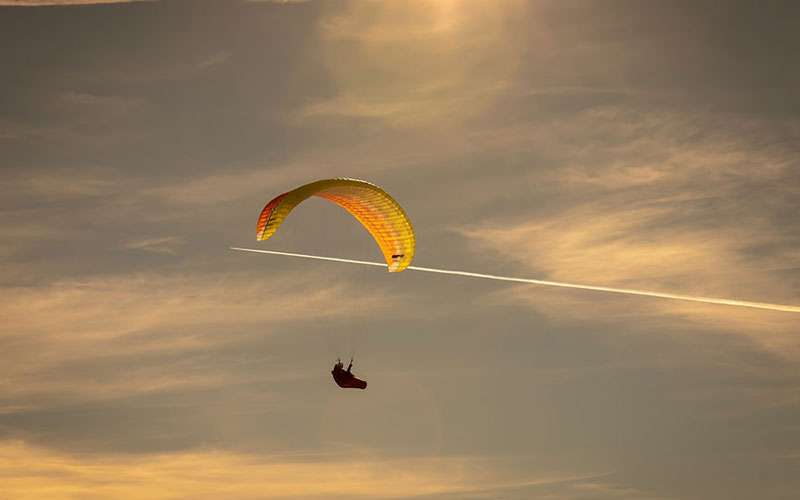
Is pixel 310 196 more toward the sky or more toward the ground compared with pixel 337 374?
more toward the sky

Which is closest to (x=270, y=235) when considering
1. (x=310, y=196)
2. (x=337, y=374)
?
(x=310, y=196)

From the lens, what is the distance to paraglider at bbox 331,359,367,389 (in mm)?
113938

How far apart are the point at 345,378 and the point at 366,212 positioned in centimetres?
1106

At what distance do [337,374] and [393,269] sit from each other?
767 cm

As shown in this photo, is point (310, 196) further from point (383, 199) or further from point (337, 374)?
point (337, 374)

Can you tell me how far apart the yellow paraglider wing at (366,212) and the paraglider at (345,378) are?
7.36m

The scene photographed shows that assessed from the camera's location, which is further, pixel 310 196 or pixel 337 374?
pixel 337 374

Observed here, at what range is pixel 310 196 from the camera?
10694cm

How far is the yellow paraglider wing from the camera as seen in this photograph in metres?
107

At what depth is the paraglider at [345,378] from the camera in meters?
114

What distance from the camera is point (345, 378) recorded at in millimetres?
114562

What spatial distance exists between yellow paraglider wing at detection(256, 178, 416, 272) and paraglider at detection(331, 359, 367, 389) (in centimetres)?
736

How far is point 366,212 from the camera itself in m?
112

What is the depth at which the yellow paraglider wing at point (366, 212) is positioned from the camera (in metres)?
107
